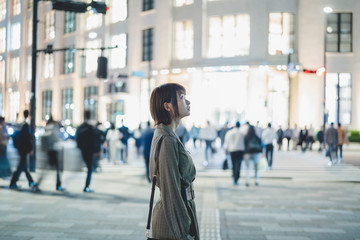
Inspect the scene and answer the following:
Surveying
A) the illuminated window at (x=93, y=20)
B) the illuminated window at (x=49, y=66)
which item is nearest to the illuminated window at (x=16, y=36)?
the illuminated window at (x=49, y=66)

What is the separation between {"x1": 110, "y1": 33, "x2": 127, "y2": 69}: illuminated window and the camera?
4109cm

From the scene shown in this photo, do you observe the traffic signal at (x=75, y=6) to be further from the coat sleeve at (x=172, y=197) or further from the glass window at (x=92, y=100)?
the glass window at (x=92, y=100)

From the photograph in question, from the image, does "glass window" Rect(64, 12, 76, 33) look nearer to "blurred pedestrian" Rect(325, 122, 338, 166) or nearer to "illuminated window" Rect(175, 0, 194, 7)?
"illuminated window" Rect(175, 0, 194, 7)

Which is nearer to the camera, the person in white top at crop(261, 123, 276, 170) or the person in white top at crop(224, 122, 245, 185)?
the person in white top at crop(224, 122, 245, 185)

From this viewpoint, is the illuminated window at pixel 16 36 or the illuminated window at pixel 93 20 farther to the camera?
the illuminated window at pixel 16 36

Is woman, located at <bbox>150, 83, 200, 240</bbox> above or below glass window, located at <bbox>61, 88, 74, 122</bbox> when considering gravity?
below

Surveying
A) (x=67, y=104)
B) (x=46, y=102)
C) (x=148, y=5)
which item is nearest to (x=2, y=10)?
(x=46, y=102)

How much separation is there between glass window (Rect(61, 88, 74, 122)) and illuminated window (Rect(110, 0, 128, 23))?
1010 centimetres

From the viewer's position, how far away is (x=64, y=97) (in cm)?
4844

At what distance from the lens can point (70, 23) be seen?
157 feet

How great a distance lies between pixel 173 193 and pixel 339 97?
1306 inches

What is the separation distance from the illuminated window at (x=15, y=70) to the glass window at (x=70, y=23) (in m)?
10.3

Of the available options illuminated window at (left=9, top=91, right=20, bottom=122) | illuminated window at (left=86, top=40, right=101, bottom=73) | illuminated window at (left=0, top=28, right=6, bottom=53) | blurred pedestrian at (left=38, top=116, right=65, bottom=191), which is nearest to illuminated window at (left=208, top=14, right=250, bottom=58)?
illuminated window at (left=86, top=40, right=101, bottom=73)

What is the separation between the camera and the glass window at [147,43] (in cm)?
3903
